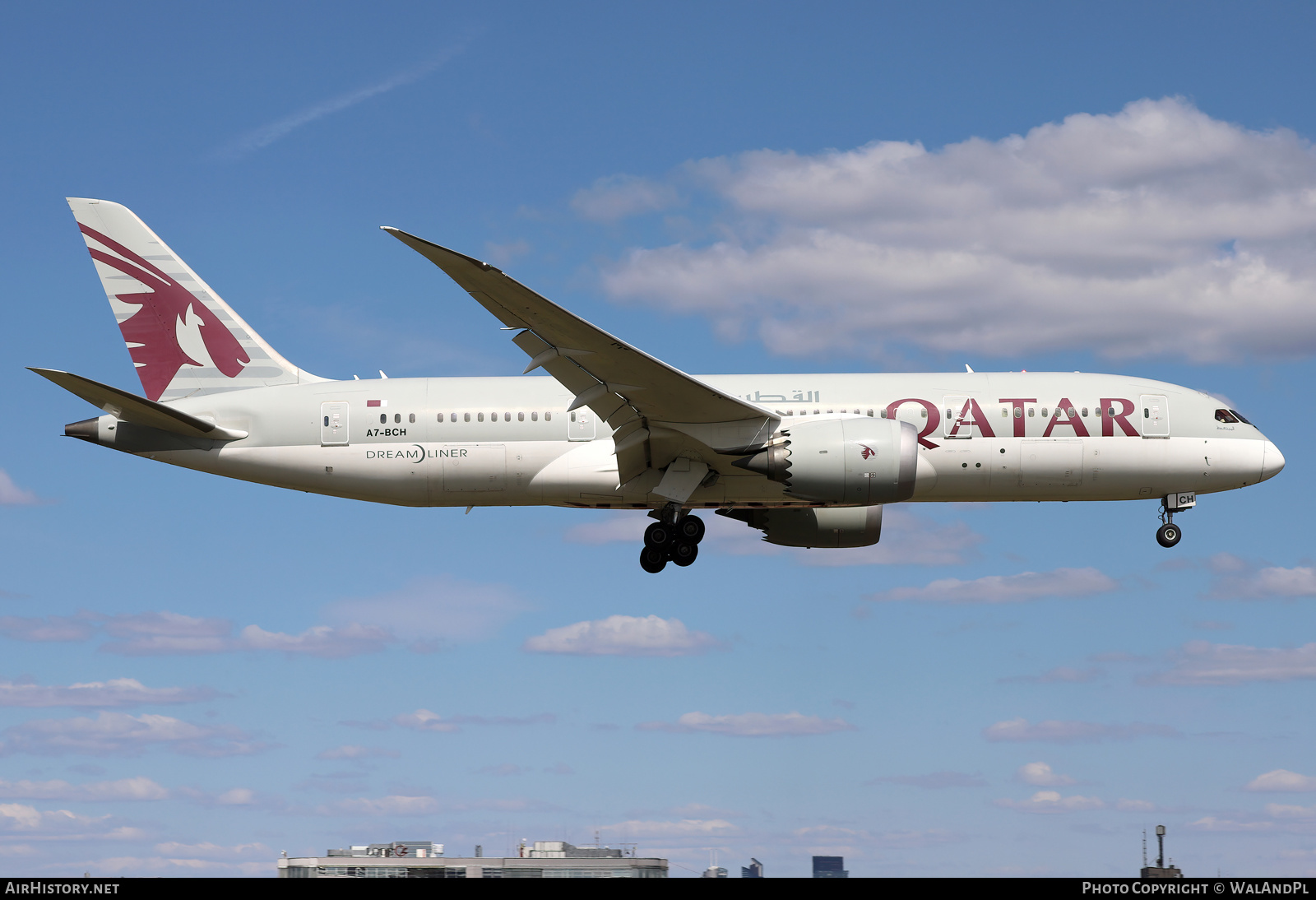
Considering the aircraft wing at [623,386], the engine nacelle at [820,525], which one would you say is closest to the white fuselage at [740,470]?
the aircraft wing at [623,386]

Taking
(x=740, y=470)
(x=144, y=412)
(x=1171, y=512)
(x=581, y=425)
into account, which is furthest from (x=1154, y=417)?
(x=144, y=412)

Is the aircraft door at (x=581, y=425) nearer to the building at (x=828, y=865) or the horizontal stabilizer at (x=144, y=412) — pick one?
the horizontal stabilizer at (x=144, y=412)

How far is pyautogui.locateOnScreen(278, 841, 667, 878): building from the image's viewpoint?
136ft

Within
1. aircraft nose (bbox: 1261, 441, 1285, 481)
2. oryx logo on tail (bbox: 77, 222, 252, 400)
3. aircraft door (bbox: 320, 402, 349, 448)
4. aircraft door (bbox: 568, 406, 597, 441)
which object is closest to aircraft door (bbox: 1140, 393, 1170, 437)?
aircraft nose (bbox: 1261, 441, 1285, 481)

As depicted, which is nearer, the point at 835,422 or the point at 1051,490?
the point at 835,422

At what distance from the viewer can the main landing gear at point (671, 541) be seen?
31734 mm

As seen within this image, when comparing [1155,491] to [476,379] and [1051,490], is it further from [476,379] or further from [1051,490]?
[476,379]

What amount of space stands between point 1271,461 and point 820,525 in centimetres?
1139

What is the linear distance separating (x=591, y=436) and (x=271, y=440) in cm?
809

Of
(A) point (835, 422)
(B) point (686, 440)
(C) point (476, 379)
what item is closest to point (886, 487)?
(A) point (835, 422)

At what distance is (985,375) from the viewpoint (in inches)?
1238
